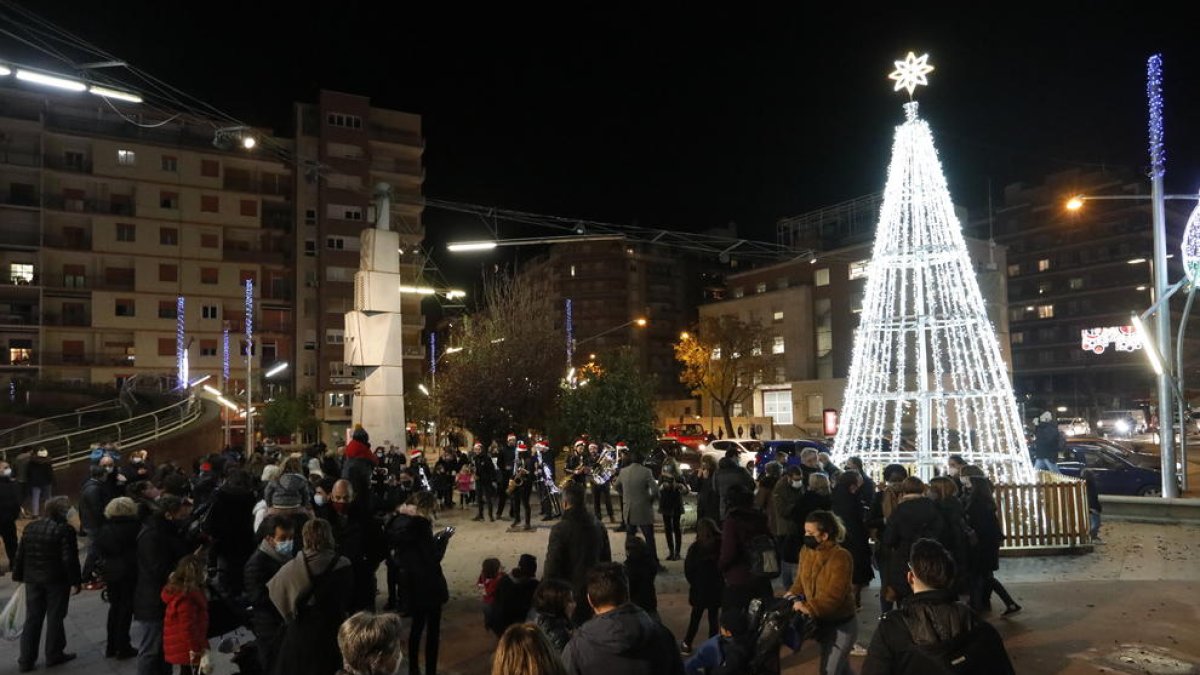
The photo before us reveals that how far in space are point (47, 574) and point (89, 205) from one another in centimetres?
5126

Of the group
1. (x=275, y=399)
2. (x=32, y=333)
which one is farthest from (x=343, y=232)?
(x=32, y=333)

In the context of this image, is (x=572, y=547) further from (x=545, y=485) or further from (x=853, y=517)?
(x=545, y=485)

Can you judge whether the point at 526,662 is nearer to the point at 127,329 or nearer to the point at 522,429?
the point at 522,429

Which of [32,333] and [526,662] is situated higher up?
[32,333]

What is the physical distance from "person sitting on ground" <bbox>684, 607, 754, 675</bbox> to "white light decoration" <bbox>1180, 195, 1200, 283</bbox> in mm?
15276

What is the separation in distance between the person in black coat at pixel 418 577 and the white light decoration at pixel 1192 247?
1568cm

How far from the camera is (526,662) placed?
9.87 feet

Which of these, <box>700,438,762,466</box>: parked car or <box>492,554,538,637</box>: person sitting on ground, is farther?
<box>700,438,762,466</box>: parked car

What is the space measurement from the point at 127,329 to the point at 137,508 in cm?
4941

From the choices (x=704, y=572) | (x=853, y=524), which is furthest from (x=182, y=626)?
(x=853, y=524)

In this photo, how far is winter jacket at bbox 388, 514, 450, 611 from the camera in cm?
639

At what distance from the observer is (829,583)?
521 centimetres

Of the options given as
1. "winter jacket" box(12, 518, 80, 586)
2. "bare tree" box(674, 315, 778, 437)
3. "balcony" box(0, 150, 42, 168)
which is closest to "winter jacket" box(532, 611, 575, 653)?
"winter jacket" box(12, 518, 80, 586)

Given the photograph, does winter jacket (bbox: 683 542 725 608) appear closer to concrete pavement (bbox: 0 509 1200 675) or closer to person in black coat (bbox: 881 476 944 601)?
concrete pavement (bbox: 0 509 1200 675)
